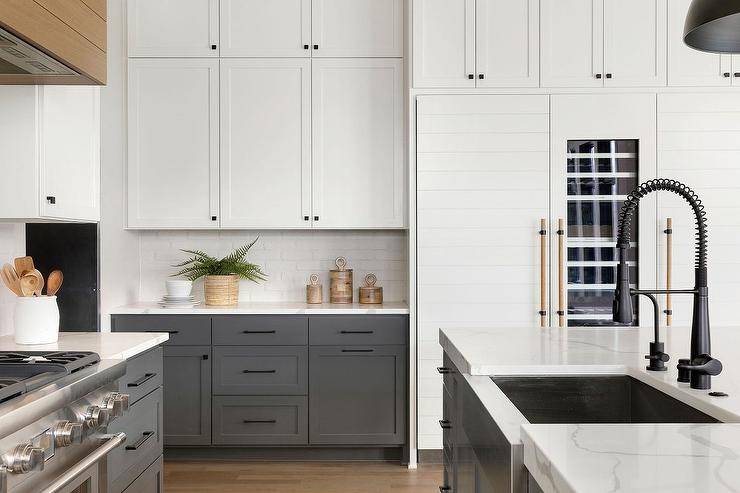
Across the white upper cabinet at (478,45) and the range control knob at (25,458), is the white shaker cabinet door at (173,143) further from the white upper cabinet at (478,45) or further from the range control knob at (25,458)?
the range control knob at (25,458)

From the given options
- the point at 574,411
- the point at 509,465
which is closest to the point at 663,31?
the point at 574,411

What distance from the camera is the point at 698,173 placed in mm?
3795

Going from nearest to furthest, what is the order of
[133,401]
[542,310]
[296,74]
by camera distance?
1. [133,401]
2. [542,310]
3. [296,74]

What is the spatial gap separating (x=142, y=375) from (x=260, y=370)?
130 cm

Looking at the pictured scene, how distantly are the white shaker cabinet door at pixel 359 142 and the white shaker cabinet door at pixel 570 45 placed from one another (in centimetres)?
86

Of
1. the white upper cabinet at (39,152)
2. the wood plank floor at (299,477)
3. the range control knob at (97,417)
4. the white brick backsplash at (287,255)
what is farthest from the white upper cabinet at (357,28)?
the range control knob at (97,417)

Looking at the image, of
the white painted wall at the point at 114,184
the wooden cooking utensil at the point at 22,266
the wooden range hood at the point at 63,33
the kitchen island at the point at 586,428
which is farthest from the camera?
the white painted wall at the point at 114,184

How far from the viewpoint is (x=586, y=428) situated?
1.15 m

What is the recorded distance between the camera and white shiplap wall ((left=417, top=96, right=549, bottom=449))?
12.5ft

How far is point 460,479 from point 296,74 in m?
2.74

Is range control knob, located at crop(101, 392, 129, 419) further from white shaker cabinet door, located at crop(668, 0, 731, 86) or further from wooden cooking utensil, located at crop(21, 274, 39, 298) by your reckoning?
white shaker cabinet door, located at crop(668, 0, 731, 86)

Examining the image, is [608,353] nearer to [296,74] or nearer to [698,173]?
[698,173]

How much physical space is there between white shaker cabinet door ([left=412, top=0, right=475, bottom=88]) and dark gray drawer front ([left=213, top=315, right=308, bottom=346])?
61.4 inches

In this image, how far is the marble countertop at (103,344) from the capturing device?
2441mm
